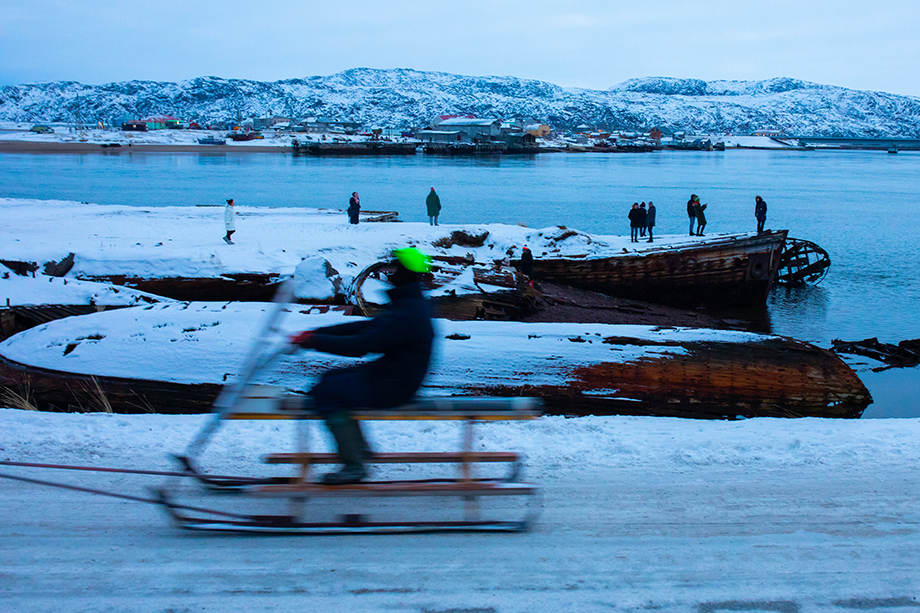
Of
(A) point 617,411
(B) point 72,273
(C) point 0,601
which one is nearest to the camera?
(C) point 0,601

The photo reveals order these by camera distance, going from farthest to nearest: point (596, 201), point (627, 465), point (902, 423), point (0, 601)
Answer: point (596, 201)
point (902, 423)
point (627, 465)
point (0, 601)

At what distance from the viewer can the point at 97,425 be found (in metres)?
5.69

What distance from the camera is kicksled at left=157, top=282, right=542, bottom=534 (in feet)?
12.8

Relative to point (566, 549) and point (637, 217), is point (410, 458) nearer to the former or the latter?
point (566, 549)

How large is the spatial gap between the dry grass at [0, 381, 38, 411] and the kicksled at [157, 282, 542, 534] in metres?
3.78

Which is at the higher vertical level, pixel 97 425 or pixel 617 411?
pixel 97 425

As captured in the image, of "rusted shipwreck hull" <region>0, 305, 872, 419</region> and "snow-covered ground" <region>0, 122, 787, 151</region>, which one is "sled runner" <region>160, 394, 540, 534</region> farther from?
"snow-covered ground" <region>0, 122, 787, 151</region>

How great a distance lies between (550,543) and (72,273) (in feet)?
39.5

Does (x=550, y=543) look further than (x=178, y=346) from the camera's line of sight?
No

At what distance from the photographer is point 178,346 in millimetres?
7863

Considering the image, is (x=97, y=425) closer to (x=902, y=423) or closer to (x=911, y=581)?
(x=911, y=581)

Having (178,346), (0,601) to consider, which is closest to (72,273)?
(178,346)

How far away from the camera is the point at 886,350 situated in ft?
44.3

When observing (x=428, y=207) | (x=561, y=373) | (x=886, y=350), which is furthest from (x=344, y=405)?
(x=428, y=207)
